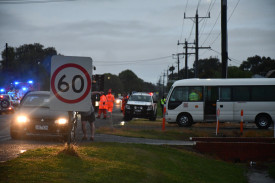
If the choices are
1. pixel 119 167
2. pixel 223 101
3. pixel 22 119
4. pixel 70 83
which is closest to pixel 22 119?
pixel 22 119

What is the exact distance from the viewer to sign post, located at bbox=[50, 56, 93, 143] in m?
9.73

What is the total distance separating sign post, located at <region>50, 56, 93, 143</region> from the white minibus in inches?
710

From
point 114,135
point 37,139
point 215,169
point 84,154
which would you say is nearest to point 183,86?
point 114,135

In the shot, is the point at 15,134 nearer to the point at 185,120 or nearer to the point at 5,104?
the point at 185,120

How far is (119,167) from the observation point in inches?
366

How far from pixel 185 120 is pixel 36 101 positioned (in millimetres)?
13030

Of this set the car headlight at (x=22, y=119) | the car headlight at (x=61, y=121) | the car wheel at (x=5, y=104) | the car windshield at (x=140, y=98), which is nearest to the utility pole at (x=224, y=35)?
the car windshield at (x=140, y=98)

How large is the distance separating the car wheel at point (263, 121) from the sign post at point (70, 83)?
1872 cm

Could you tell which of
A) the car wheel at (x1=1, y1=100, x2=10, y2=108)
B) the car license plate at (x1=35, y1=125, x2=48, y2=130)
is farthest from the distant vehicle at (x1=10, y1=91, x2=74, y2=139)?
the car wheel at (x1=1, y1=100, x2=10, y2=108)

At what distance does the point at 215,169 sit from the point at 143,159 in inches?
88.3

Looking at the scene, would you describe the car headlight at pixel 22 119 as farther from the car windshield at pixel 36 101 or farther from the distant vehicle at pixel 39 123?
the car windshield at pixel 36 101

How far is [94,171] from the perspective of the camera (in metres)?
8.55

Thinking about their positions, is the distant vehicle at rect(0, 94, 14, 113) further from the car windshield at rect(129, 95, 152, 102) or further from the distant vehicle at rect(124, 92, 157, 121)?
the distant vehicle at rect(124, 92, 157, 121)

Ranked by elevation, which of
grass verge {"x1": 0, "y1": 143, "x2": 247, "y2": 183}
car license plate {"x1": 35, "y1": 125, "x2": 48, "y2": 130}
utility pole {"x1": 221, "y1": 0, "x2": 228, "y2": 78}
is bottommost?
grass verge {"x1": 0, "y1": 143, "x2": 247, "y2": 183}
